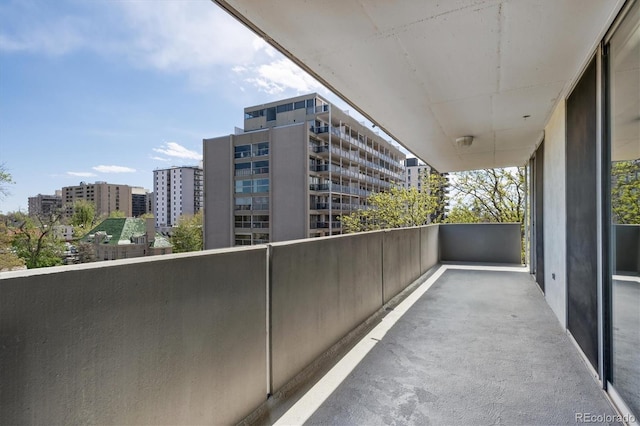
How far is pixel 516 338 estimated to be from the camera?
10.4 ft

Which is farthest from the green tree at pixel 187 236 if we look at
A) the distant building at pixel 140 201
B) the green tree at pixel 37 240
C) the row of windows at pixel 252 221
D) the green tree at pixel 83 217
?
the distant building at pixel 140 201

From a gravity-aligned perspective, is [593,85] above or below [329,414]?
above

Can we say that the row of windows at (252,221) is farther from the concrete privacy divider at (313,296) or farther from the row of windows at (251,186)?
the concrete privacy divider at (313,296)

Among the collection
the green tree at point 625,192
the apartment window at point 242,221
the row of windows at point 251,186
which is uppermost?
the row of windows at point 251,186

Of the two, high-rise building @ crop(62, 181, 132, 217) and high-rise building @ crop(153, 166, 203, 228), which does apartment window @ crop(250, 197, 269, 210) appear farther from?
high-rise building @ crop(62, 181, 132, 217)

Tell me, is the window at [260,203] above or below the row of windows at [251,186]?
below

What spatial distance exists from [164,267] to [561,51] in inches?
117

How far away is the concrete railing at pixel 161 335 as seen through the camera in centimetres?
97

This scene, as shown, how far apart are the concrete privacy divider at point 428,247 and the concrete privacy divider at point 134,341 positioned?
515 centimetres

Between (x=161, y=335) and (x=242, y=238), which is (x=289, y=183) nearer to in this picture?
(x=242, y=238)

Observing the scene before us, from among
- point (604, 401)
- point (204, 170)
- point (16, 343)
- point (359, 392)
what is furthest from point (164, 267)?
point (204, 170)

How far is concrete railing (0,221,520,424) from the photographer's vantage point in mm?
971

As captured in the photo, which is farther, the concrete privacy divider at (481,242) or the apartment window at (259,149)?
the apartment window at (259,149)

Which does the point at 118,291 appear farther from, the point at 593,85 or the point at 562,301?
the point at 562,301
